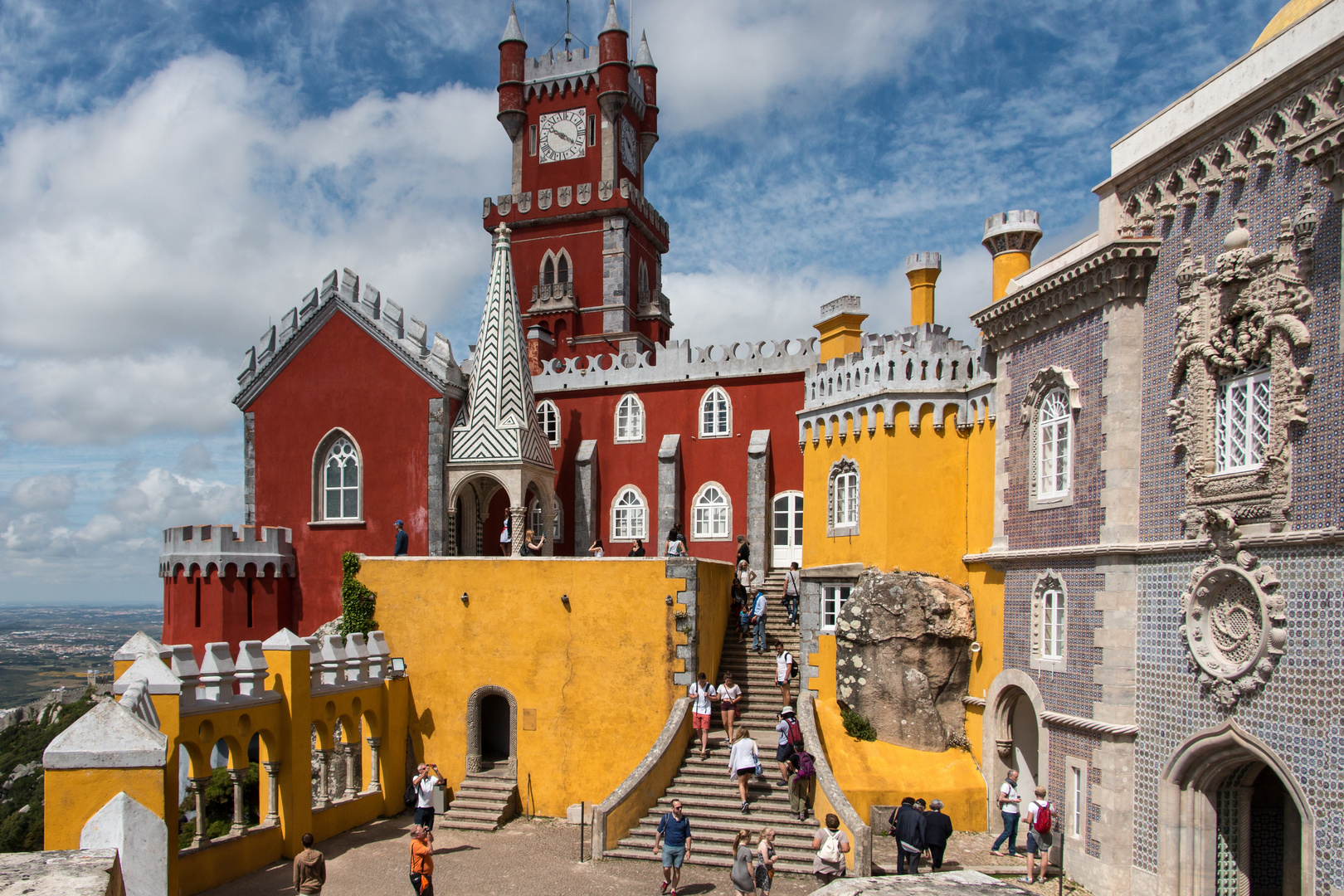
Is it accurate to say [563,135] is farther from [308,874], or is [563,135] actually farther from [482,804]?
[308,874]

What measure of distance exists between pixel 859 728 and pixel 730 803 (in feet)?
9.63

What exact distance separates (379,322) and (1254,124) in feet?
62.0

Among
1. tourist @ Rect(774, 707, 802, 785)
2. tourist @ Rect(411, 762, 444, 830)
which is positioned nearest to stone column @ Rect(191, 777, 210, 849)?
tourist @ Rect(411, 762, 444, 830)

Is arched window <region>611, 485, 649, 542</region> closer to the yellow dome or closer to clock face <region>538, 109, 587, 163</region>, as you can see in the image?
clock face <region>538, 109, 587, 163</region>

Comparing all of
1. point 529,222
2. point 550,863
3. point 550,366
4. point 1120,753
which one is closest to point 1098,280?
point 1120,753

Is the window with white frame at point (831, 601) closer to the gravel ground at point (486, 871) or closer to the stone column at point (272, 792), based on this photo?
the gravel ground at point (486, 871)

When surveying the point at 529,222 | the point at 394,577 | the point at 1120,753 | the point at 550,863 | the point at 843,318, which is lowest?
the point at 550,863

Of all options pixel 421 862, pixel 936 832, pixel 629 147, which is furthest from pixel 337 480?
pixel 936 832

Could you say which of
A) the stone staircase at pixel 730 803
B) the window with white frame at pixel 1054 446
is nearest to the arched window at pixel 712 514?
the stone staircase at pixel 730 803

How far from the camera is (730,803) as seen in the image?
55.2ft

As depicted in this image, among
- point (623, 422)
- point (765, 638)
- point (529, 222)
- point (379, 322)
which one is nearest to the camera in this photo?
point (765, 638)

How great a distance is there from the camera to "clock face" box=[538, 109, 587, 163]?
3312 cm

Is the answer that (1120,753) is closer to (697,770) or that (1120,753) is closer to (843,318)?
(697,770)

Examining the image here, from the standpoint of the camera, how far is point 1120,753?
13.8m
